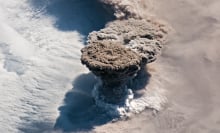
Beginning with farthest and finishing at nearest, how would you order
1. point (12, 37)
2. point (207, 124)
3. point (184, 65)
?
1. point (12, 37)
2. point (184, 65)
3. point (207, 124)

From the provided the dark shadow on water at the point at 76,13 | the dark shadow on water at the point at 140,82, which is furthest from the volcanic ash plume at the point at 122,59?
the dark shadow on water at the point at 76,13

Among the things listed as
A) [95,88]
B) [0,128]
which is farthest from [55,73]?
[0,128]

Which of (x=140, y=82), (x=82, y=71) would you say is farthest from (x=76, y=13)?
(x=140, y=82)

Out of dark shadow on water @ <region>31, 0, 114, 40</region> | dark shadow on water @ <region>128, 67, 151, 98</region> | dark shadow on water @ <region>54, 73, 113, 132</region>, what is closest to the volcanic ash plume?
dark shadow on water @ <region>128, 67, 151, 98</region>

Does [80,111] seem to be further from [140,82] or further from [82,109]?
[140,82]

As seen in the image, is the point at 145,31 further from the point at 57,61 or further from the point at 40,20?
the point at 40,20

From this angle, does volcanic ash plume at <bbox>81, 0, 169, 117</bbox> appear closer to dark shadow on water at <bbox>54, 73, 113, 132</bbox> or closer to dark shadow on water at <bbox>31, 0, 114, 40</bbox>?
dark shadow on water at <bbox>54, 73, 113, 132</bbox>
